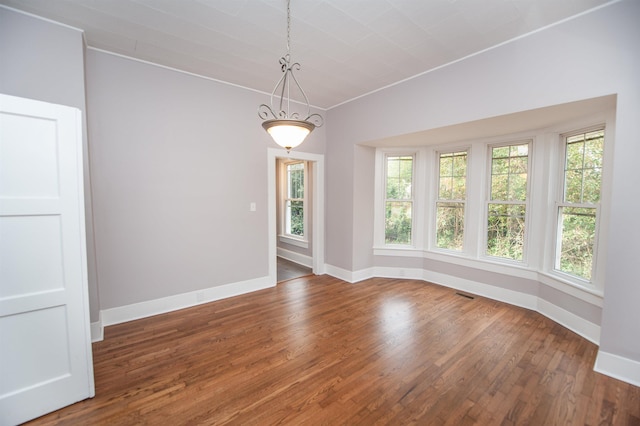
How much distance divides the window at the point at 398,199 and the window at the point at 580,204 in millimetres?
1976

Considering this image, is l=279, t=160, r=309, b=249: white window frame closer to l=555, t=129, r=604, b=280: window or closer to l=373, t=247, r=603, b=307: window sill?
l=373, t=247, r=603, b=307: window sill

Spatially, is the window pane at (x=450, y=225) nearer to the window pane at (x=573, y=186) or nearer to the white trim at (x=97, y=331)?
the window pane at (x=573, y=186)

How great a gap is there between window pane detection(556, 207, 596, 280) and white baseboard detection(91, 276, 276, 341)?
3812mm

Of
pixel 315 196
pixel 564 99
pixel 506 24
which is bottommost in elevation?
pixel 315 196

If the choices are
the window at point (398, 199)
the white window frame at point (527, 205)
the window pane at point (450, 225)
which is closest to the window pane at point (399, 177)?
the window at point (398, 199)

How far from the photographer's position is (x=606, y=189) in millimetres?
2551

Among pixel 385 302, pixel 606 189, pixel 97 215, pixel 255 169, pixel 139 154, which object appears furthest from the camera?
pixel 255 169

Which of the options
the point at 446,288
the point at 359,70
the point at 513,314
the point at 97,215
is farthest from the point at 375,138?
the point at 97,215

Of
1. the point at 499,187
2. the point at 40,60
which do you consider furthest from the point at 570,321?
the point at 40,60

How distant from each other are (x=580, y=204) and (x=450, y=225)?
1617 millimetres

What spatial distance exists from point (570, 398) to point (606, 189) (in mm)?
1889

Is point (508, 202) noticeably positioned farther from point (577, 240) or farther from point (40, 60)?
point (40, 60)

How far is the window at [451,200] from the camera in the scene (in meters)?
4.18

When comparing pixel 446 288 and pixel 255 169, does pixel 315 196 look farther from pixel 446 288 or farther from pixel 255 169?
pixel 446 288
